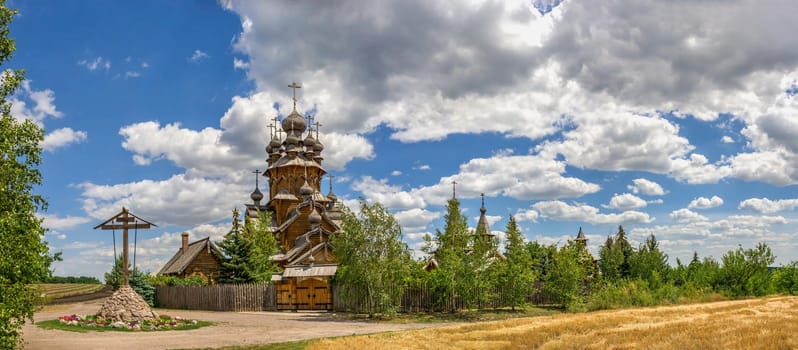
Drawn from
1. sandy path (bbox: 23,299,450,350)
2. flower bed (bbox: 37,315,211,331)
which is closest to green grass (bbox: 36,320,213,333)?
flower bed (bbox: 37,315,211,331)

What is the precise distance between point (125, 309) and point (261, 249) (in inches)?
1028

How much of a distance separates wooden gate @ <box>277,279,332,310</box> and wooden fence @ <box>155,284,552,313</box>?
615 mm

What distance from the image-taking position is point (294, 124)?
6912cm

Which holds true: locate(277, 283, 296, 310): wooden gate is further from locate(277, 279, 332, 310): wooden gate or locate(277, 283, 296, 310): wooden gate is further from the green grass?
the green grass

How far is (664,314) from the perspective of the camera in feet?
68.1

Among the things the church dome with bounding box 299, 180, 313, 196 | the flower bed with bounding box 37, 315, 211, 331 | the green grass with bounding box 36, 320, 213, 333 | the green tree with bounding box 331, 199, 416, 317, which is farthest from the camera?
the church dome with bounding box 299, 180, 313, 196

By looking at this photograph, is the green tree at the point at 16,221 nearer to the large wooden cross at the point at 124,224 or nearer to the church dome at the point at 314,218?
the large wooden cross at the point at 124,224

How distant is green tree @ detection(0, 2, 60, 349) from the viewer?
11922 millimetres

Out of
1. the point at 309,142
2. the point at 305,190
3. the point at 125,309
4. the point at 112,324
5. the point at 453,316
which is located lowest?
the point at 453,316

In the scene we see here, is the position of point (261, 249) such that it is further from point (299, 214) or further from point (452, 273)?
point (452, 273)

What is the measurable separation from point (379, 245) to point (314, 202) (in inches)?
1025

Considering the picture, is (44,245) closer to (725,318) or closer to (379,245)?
(725,318)

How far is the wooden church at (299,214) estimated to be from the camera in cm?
3934

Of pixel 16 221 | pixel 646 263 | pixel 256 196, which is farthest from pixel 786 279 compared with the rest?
pixel 256 196
